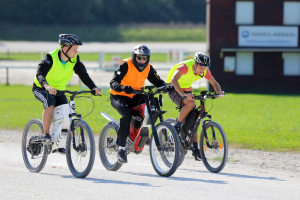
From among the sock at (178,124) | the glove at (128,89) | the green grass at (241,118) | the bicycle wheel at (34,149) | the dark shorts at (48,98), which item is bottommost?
the green grass at (241,118)

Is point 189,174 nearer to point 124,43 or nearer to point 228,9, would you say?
point 228,9

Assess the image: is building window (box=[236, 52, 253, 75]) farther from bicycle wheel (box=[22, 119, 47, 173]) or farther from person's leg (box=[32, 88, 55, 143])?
person's leg (box=[32, 88, 55, 143])

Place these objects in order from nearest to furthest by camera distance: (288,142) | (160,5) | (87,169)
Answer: (87,169) → (288,142) → (160,5)

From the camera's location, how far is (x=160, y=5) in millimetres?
92625

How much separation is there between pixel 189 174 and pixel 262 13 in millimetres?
24547

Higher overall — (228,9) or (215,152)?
(228,9)

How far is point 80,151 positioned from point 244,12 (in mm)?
24971

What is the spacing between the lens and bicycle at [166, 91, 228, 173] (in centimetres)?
838

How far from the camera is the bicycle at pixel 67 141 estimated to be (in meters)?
7.73

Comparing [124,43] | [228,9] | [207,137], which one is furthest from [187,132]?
[124,43]

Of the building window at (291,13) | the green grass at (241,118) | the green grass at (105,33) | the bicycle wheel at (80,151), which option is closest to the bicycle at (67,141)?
the bicycle wheel at (80,151)

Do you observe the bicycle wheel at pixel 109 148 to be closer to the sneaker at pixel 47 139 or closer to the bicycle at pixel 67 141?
the bicycle at pixel 67 141

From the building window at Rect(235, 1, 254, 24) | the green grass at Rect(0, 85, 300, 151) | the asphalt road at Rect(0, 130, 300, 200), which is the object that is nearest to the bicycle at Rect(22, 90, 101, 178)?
the asphalt road at Rect(0, 130, 300, 200)

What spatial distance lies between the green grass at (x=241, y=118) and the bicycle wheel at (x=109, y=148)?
376 cm
